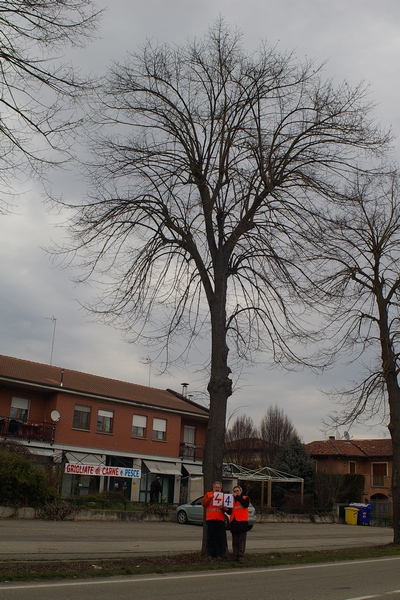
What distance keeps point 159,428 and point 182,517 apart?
14.4m

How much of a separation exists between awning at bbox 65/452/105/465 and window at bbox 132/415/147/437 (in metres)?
3.37

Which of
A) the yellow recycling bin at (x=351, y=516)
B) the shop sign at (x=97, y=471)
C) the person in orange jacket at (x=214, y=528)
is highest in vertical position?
the shop sign at (x=97, y=471)

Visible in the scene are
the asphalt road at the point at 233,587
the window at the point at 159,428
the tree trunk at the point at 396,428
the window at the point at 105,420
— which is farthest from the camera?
the window at the point at 159,428

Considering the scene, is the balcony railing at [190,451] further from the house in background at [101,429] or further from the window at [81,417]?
the window at [81,417]

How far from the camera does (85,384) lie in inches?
1540

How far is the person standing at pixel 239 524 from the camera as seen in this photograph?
12.6 m

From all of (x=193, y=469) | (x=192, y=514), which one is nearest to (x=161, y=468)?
(x=193, y=469)

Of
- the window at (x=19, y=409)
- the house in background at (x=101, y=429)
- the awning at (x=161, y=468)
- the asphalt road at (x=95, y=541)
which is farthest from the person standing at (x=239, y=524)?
the awning at (x=161, y=468)

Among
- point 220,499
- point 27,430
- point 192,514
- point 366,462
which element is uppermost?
Result: point 366,462

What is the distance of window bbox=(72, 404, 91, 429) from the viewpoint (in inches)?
1434

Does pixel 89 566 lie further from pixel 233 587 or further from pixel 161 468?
pixel 161 468

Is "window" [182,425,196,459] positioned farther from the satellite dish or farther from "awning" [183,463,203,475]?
the satellite dish

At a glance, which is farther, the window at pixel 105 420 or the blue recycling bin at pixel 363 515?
the blue recycling bin at pixel 363 515

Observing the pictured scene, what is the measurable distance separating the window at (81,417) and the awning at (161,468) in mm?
4811
